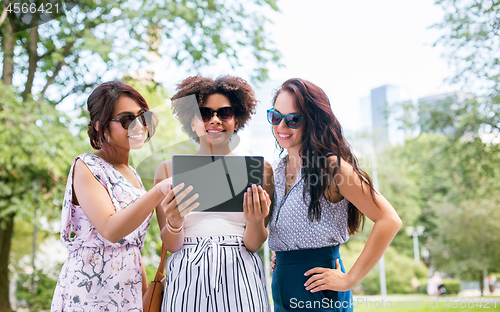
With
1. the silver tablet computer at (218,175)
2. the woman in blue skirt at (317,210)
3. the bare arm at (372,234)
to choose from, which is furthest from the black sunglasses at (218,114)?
the bare arm at (372,234)

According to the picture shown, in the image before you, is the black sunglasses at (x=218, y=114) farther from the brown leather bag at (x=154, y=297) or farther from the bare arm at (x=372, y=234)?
the brown leather bag at (x=154, y=297)

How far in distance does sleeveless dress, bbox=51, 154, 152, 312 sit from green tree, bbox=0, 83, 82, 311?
4.19m

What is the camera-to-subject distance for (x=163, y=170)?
186cm

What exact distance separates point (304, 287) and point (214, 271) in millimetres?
429

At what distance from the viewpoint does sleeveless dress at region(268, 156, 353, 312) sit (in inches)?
68.3

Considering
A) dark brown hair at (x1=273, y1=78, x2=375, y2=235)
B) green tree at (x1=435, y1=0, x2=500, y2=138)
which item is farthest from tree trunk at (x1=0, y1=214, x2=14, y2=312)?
green tree at (x1=435, y1=0, x2=500, y2=138)

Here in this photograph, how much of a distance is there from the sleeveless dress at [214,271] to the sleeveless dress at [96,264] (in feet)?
0.66

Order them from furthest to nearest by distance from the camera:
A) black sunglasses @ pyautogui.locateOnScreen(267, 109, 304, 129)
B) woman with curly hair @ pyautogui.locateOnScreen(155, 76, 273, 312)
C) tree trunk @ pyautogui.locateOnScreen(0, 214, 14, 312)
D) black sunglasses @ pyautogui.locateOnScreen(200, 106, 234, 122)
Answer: tree trunk @ pyautogui.locateOnScreen(0, 214, 14, 312), black sunglasses @ pyautogui.locateOnScreen(200, 106, 234, 122), black sunglasses @ pyautogui.locateOnScreen(267, 109, 304, 129), woman with curly hair @ pyautogui.locateOnScreen(155, 76, 273, 312)

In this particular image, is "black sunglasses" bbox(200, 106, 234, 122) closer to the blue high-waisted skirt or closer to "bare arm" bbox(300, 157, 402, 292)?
"bare arm" bbox(300, 157, 402, 292)

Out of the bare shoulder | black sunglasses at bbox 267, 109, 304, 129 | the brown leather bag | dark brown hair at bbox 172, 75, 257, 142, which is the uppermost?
dark brown hair at bbox 172, 75, 257, 142

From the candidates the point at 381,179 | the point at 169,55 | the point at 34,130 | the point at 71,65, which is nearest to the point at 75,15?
the point at 71,65

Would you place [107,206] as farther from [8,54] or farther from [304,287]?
[8,54]

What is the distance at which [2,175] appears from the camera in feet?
19.4

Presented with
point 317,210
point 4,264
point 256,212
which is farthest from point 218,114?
point 4,264
